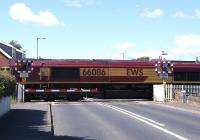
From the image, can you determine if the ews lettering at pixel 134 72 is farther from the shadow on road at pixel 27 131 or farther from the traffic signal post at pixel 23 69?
the shadow on road at pixel 27 131

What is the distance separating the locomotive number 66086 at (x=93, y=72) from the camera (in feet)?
169

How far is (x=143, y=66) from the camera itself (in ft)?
174

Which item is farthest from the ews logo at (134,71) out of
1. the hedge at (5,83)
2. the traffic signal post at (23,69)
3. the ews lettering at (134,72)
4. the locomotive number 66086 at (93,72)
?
the hedge at (5,83)

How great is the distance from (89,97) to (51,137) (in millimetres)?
37157

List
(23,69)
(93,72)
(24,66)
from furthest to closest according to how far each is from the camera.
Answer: (93,72)
(24,66)
(23,69)

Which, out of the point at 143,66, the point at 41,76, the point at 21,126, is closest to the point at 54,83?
the point at 41,76

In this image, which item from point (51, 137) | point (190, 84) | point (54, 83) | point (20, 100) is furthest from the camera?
point (190, 84)

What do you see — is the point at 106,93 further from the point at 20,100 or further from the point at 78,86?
the point at 20,100

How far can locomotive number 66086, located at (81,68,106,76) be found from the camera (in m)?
51.5

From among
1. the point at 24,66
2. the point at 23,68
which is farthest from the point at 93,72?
the point at 23,68

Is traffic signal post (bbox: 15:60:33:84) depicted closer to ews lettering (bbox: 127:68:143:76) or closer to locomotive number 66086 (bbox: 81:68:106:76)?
locomotive number 66086 (bbox: 81:68:106:76)

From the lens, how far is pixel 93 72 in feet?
169

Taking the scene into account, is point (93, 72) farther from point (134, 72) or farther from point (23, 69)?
point (23, 69)

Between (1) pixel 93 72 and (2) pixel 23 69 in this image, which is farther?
(1) pixel 93 72
